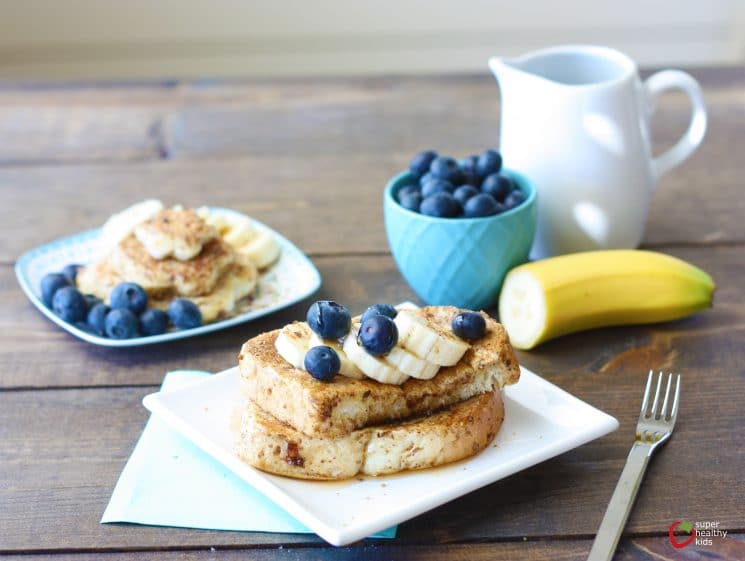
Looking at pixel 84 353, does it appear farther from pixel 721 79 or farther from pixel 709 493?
pixel 721 79

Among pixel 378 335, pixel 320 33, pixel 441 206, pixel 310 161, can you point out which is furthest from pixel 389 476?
pixel 320 33

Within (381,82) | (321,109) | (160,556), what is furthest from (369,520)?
(381,82)

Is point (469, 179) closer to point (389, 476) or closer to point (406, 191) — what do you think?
point (406, 191)

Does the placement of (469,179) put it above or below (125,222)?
above

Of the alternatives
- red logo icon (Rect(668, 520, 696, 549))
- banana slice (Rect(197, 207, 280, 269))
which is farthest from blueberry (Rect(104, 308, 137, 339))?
red logo icon (Rect(668, 520, 696, 549))

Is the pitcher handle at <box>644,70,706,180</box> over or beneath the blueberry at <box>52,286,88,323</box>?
over

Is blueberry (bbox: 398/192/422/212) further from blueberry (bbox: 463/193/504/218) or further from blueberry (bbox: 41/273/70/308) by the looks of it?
blueberry (bbox: 41/273/70/308)
